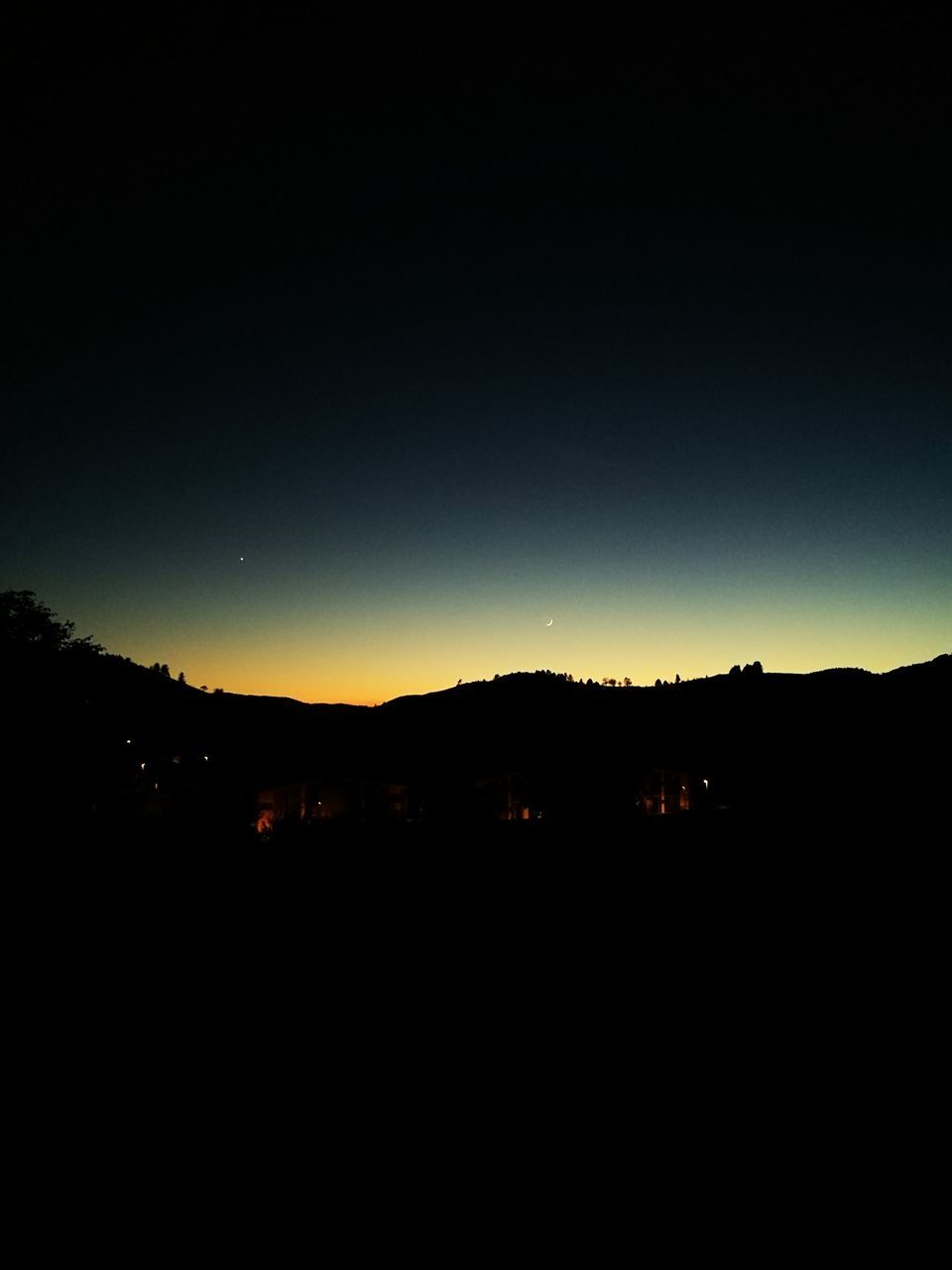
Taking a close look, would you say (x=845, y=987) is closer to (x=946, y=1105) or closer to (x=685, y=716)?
(x=946, y=1105)

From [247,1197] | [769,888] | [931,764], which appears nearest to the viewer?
[247,1197]

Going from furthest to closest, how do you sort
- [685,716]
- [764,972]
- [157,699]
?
[157,699] < [685,716] < [764,972]

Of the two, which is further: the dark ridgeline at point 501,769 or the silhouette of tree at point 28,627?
the silhouette of tree at point 28,627

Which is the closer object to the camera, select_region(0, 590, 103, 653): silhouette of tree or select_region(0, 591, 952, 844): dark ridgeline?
select_region(0, 591, 952, 844): dark ridgeline

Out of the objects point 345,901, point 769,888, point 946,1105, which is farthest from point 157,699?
point 946,1105

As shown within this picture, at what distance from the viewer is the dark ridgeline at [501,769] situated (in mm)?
15242

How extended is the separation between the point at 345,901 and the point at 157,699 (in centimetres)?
Result: 4738

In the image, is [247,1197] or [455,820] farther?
[455,820]

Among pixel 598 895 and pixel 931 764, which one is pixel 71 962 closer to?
pixel 598 895

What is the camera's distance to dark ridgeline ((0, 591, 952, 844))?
15242 mm

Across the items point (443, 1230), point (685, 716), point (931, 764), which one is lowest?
point (443, 1230)

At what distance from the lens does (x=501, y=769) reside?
27.2 m

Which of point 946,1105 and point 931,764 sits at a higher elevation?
point 931,764

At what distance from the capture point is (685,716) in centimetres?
→ 3928
